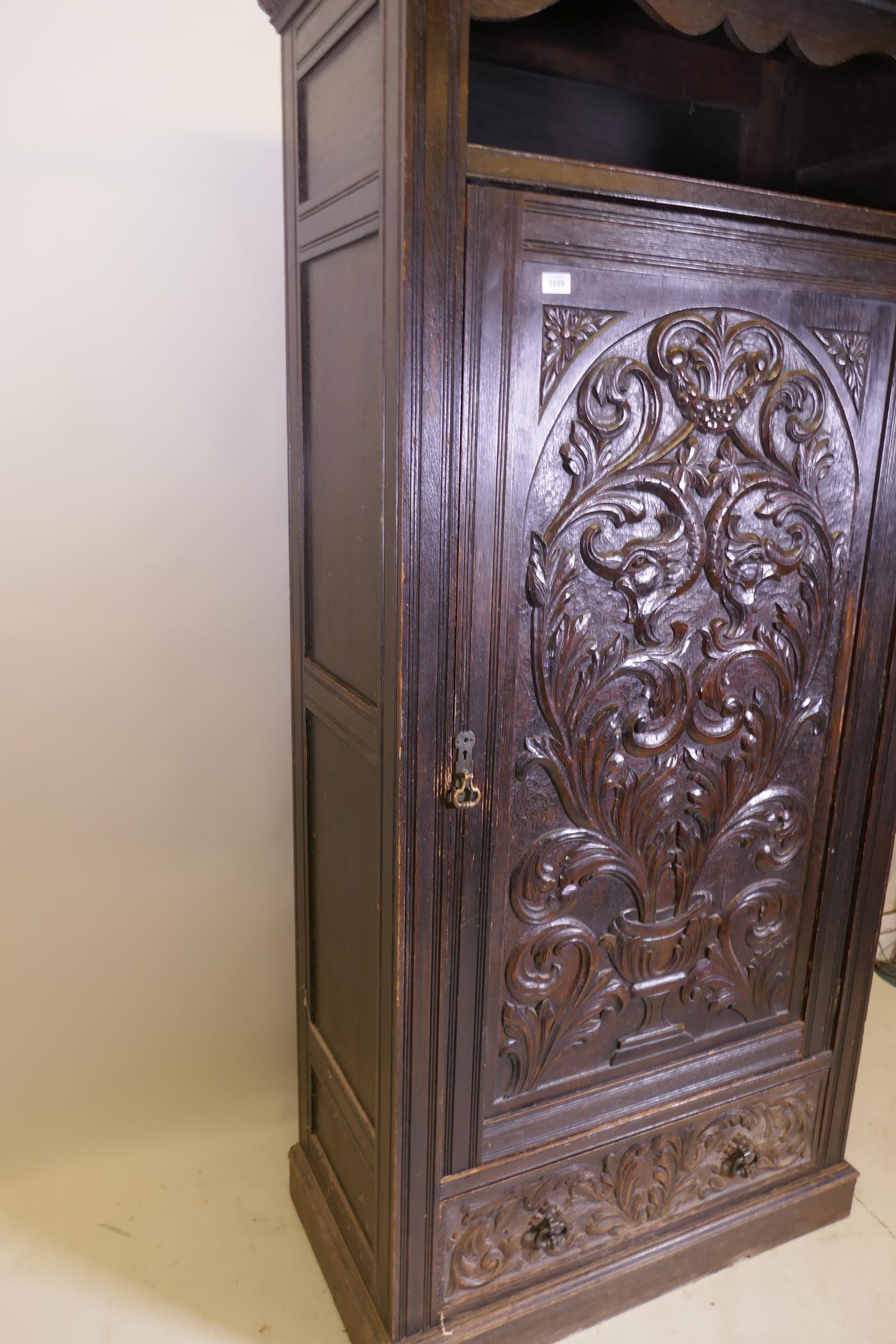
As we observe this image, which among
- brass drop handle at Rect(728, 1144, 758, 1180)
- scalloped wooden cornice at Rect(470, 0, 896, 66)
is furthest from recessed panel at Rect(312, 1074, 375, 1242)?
scalloped wooden cornice at Rect(470, 0, 896, 66)

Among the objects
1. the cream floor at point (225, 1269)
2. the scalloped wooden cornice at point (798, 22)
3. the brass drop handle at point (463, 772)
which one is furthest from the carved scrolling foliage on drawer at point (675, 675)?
the cream floor at point (225, 1269)

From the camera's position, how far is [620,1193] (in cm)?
158

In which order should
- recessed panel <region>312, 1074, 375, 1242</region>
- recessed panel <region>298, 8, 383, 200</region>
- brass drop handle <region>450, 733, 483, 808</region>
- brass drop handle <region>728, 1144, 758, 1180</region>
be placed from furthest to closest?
brass drop handle <region>728, 1144, 758, 1180</region>, recessed panel <region>312, 1074, 375, 1242</region>, brass drop handle <region>450, 733, 483, 808</region>, recessed panel <region>298, 8, 383, 200</region>

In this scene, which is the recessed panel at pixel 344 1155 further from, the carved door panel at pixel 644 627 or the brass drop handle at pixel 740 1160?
the brass drop handle at pixel 740 1160

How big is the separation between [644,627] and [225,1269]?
133 centimetres

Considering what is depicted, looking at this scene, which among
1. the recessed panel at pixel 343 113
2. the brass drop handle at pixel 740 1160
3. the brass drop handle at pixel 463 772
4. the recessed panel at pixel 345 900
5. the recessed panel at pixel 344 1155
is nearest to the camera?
the recessed panel at pixel 343 113

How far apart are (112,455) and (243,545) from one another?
267 millimetres

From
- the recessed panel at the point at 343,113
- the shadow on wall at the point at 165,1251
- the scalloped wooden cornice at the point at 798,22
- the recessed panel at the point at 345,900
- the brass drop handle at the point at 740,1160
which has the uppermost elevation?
the scalloped wooden cornice at the point at 798,22

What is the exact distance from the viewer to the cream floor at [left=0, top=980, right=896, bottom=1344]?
1581 millimetres

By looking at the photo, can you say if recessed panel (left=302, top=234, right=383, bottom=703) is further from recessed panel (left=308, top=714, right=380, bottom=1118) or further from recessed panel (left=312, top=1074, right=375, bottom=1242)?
recessed panel (left=312, top=1074, right=375, bottom=1242)

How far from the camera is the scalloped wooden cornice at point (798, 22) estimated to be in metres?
1.18

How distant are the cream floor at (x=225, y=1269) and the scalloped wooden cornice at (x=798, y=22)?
191 centimetres

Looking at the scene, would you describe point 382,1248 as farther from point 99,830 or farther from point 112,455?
point 112,455

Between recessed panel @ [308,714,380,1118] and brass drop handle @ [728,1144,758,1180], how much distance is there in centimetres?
67
